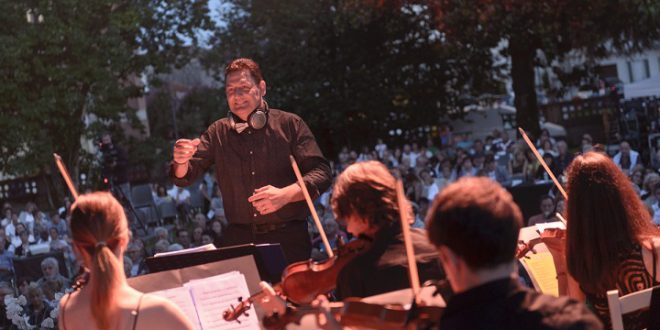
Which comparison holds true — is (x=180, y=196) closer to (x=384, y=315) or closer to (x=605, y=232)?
(x=605, y=232)

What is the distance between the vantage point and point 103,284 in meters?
3.61

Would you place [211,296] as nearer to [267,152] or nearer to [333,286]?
[333,286]

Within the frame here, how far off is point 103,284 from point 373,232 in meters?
0.95

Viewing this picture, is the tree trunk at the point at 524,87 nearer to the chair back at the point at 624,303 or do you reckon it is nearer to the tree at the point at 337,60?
the tree at the point at 337,60

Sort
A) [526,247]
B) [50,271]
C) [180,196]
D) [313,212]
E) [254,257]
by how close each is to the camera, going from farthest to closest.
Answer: [180,196]
[50,271]
[526,247]
[254,257]
[313,212]

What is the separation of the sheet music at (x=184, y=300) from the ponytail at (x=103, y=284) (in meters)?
0.99

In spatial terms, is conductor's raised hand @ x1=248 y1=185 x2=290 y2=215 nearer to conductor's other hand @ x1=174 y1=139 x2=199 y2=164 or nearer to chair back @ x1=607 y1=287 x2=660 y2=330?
conductor's other hand @ x1=174 y1=139 x2=199 y2=164

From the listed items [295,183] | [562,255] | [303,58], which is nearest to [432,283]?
[562,255]

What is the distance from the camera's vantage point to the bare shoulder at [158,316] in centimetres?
358

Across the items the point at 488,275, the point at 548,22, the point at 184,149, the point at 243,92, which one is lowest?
the point at 488,275

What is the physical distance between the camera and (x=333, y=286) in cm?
429

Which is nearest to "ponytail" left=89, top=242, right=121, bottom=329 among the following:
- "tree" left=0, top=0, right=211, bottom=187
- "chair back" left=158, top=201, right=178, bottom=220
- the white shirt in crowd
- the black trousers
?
the black trousers

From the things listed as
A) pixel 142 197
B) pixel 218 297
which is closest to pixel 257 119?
pixel 218 297

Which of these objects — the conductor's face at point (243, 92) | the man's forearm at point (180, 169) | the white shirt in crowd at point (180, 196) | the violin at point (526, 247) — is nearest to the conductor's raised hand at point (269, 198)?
the man's forearm at point (180, 169)
